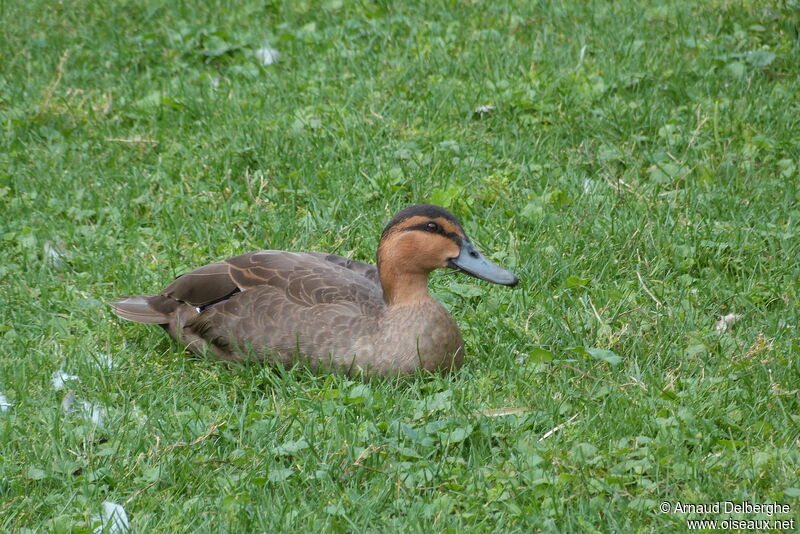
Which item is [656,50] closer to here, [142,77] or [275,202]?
[275,202]

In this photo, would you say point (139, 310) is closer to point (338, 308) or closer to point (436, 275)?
point (338, 308)

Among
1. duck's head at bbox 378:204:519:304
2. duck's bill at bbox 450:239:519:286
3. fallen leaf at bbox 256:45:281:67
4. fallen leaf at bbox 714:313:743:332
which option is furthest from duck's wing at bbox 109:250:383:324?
fallen leaf at bbox 256:45:281:67

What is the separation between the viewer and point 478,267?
4449mm

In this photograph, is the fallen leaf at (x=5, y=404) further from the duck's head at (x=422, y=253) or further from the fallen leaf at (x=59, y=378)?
the duck's head at (x=422, y=253)

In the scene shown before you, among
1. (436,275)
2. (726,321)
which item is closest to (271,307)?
(436,275)

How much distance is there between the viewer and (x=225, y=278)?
15.7 feet

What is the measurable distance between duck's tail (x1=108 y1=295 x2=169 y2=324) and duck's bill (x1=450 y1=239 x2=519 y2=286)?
143cm

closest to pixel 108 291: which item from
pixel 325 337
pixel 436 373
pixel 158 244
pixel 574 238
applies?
pixel 158 244

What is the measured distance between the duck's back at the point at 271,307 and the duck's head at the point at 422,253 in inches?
6.5

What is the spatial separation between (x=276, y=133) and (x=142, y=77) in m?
1.51

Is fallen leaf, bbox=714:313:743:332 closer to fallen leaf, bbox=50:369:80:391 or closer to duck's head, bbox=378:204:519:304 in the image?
duck's head, bbox=378:204:519:304

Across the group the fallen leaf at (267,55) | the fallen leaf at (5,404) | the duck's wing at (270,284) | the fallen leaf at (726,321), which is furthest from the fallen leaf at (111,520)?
the fallen leaf at (267,55)

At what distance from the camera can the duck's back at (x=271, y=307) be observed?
4.46 meters

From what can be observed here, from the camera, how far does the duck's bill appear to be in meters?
4.41
